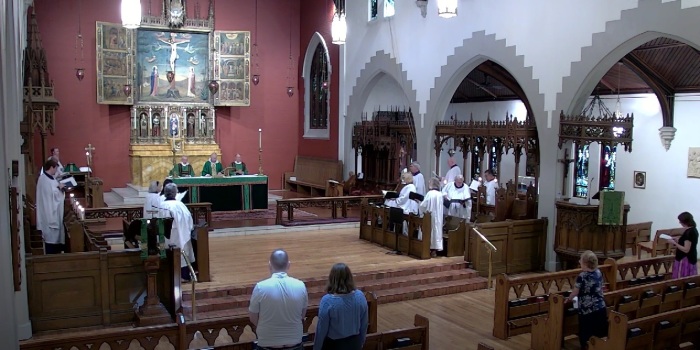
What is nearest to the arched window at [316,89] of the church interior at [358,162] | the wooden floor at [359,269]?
the church interior at [358,162]

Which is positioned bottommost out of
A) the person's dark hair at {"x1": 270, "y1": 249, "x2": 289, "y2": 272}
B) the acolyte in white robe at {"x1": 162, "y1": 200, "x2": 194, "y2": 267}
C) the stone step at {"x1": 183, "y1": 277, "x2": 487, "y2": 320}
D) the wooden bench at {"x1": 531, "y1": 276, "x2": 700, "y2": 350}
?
the stone step at {"x1": 183, "y1": 277, "x2": 487, "y2": 320}

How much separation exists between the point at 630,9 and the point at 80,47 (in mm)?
15263

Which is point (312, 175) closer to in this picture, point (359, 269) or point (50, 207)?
point (359, 269)

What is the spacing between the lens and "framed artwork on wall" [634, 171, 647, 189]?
47.0 feet

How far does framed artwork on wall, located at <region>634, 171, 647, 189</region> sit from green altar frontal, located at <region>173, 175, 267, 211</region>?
939 centimetres

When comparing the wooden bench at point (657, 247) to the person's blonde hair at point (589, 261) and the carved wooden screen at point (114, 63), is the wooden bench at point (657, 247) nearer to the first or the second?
the person's blonde hair at point (589, 261)

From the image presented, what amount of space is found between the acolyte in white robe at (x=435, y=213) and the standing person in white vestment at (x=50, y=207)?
6163 millimetres

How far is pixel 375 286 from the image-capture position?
9594mm

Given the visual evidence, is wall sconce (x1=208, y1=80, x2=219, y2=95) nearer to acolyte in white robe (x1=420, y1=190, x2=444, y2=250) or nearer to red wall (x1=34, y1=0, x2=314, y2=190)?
red wall (x1=34, y1=0, x2=314, y2=190)

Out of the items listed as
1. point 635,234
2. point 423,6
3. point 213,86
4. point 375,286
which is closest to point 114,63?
point 213,86

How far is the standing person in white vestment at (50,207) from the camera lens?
28.9 feet

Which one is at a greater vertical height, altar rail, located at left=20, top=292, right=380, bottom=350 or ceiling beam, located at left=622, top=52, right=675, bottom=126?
ceiling beam, located at left=622, top=52, right=675, bottom=126

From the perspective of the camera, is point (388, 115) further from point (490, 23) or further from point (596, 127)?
point (596, 127)

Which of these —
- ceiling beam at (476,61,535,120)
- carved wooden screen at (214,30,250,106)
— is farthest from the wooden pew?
carved wooden screen at (214,30,250,106)
